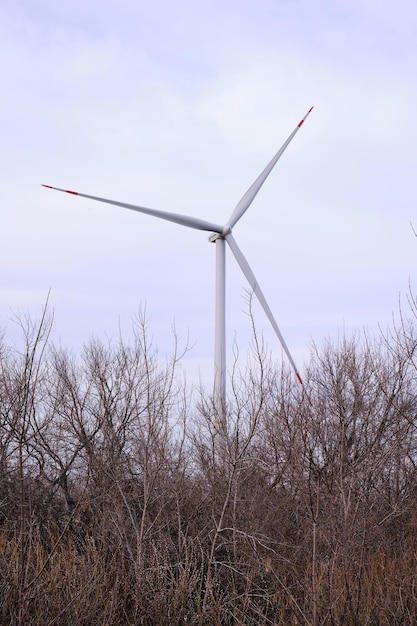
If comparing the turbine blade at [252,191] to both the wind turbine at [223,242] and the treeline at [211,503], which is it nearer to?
the wind turbine at [223,242]

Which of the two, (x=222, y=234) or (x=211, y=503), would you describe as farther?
(x=222, y=234)

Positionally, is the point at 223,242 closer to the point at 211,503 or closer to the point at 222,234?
the point at 222,234

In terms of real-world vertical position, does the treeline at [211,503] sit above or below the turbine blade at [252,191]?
below

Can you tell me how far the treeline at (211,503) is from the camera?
8.87 m

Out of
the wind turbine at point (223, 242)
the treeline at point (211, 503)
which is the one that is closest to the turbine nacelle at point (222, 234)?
the wind turbine at point (223, 242)

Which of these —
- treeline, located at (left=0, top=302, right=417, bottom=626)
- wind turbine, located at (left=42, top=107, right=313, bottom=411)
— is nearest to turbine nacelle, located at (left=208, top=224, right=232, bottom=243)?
wind turbine, located at (left=42, top=107, right=313, bottom=411)

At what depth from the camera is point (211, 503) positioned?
15.6 metres

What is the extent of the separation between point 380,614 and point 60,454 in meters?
14.7

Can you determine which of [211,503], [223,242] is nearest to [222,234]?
[223,242]

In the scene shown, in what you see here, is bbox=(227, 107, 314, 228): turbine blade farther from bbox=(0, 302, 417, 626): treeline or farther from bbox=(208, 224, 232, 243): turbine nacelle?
bbox=(0, 302, 417, 626): treeline

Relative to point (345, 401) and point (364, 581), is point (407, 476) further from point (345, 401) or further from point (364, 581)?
point (364, 581)

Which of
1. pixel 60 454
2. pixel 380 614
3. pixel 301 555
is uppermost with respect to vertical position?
pixel 60 454

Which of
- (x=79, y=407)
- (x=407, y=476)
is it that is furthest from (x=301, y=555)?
(x=79, y=407)

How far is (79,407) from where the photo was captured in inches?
905
